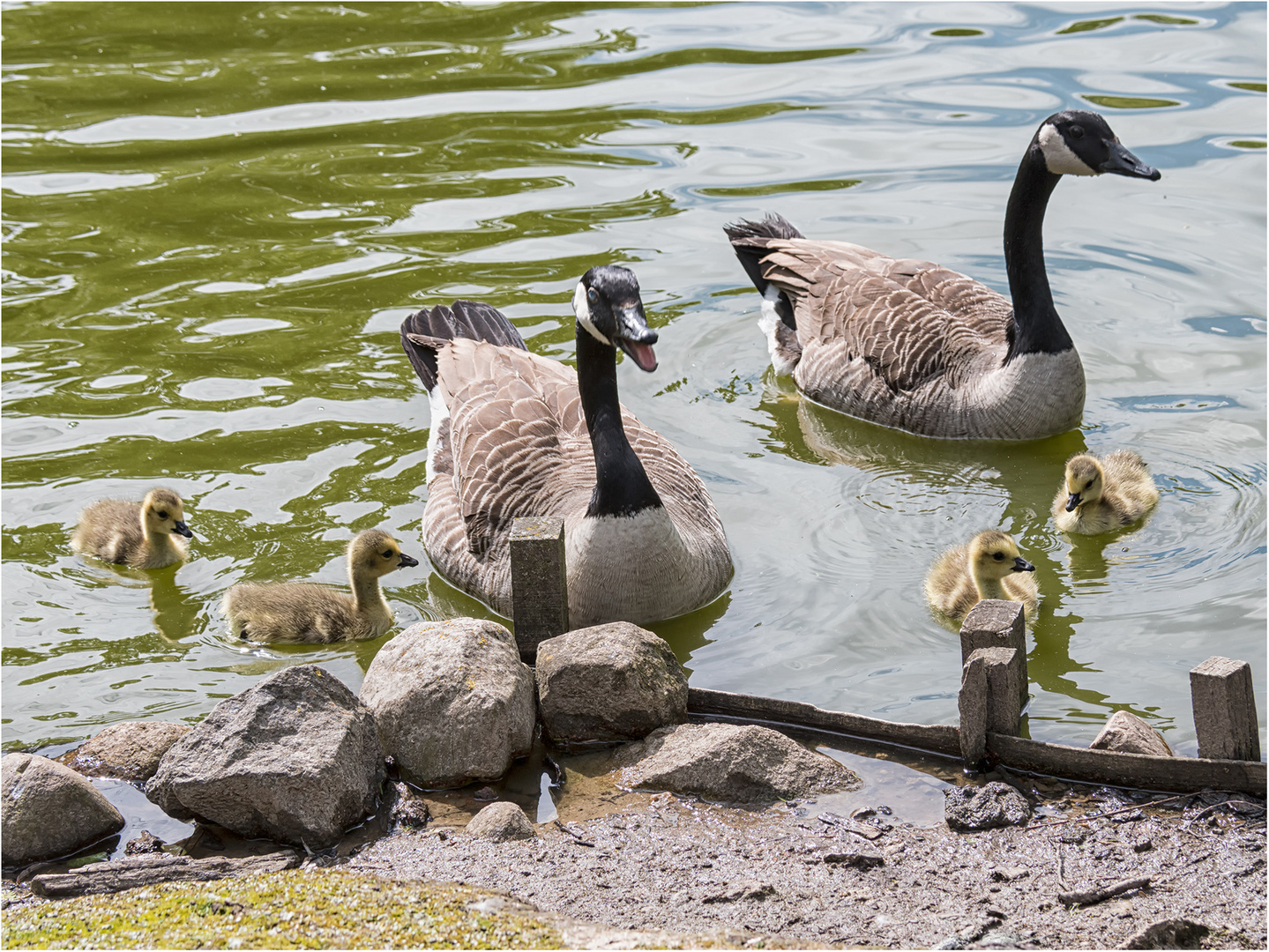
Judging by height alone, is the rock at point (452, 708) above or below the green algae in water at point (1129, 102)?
below

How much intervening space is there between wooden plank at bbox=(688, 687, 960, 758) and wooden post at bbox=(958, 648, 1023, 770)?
5.4 inches

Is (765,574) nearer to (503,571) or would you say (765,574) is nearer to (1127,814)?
(503,571)

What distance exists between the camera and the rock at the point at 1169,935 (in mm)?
4492

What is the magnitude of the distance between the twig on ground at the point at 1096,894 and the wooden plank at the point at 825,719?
1.06 metres

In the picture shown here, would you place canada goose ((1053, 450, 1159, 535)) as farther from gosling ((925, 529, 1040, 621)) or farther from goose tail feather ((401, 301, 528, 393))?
goose tail feather ((401, 301, 528, 393))

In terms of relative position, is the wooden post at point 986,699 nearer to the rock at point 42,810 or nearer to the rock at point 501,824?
the rock at point 501,824

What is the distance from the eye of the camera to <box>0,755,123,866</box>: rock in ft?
17.9

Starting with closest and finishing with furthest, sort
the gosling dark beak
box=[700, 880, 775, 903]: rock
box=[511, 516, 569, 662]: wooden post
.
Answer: box=[700, 880, 775, 903]: rock, box=[511, 516, 569, 662]: wooden post, the gosling dark beak

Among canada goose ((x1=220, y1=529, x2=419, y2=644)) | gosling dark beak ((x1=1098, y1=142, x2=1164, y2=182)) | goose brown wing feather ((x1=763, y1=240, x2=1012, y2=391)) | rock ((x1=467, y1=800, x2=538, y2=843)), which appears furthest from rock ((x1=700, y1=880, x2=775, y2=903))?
gosling dark beak ((x1=1098, y1=142, x2=1164, y2=182))

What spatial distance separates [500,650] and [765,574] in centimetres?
225

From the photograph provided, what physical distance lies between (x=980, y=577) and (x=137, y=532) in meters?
4.65

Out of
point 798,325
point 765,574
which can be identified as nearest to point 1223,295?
point 798,325

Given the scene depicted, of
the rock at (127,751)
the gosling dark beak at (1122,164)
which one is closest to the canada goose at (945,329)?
the gosling dark beak at (1122,164)

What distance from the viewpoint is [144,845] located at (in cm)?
557
